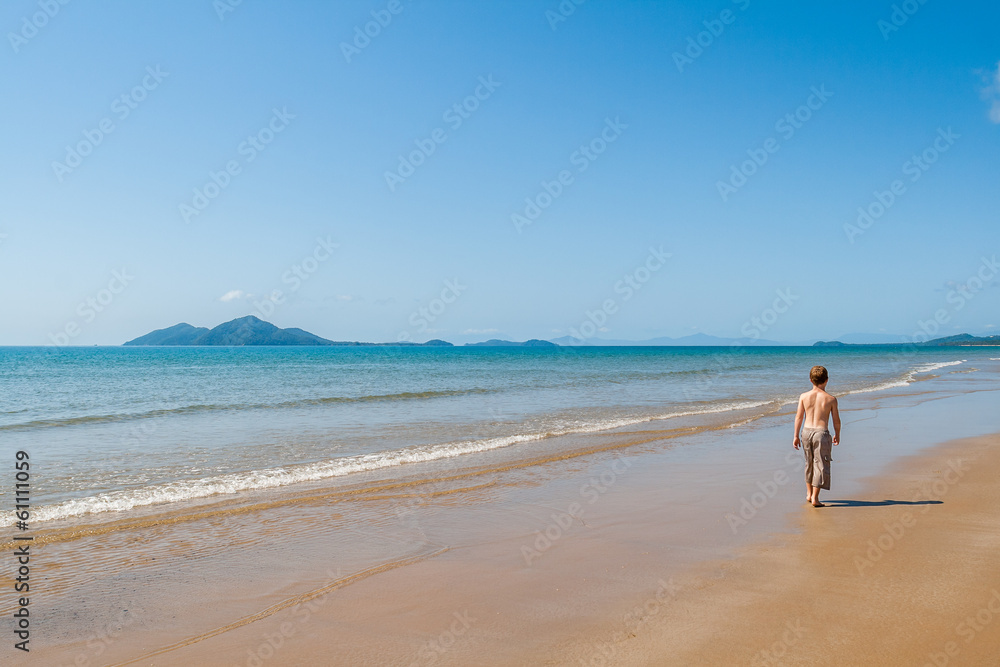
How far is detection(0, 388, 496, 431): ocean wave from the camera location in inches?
696

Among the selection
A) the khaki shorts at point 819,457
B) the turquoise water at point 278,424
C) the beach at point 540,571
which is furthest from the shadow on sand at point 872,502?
the turquoise water at point 278,424

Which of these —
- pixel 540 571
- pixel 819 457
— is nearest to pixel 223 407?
pixel 540 571

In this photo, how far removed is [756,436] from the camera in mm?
14414

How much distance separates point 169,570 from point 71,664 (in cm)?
183

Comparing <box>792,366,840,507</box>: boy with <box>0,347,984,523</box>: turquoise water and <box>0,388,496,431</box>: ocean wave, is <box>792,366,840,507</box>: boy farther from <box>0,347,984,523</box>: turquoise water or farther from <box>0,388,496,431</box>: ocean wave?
<box>0,388,496,431</box>: ocean wave

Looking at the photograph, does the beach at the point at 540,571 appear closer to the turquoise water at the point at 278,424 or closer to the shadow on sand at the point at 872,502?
the shadow on sand at the point at 872,502

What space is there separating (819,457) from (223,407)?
20.1m

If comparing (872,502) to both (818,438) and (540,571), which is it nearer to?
(818,438)

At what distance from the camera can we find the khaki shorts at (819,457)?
7926 millimetres

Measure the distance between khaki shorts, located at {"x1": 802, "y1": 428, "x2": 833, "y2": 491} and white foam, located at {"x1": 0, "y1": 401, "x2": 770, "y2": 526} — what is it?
6.97m

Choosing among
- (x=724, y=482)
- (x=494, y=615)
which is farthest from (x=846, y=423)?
(x=494, y=615)

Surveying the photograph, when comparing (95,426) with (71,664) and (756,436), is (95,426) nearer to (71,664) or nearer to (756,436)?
(71,664)

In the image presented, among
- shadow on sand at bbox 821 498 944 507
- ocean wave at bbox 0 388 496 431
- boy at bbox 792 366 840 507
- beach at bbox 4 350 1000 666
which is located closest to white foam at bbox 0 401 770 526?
beach at bbox 4 350 1000 666

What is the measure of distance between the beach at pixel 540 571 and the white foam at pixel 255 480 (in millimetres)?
425
